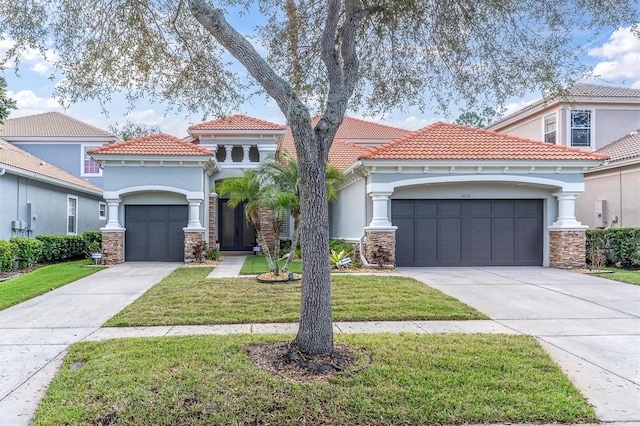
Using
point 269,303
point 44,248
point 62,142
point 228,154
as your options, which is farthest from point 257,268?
point 62,142

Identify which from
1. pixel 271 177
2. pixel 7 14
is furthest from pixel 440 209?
pixel 7 14

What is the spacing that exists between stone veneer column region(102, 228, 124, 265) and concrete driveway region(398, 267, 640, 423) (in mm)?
9564

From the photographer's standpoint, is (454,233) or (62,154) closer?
(454,233)

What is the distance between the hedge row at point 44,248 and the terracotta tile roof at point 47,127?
7658mm

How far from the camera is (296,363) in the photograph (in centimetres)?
486

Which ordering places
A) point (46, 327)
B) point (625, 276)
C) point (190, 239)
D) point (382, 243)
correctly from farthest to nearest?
point (190, 239), point (382, 243), point (625, 276), point (46, 327)

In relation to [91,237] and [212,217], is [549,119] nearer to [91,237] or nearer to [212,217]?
[212,217]

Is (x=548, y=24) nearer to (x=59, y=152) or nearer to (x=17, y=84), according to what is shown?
(x=17, y=84)

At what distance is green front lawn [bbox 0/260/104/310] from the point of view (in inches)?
352

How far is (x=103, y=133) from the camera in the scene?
917 inches

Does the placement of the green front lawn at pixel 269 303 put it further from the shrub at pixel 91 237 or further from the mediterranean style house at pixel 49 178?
the shrub at pixel 91 237

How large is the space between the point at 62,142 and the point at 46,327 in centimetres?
1908

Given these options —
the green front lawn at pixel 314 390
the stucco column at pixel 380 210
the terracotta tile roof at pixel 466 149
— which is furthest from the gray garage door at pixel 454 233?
the green front lawn at pixel 314 390

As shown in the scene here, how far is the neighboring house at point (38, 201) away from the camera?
576 inches
